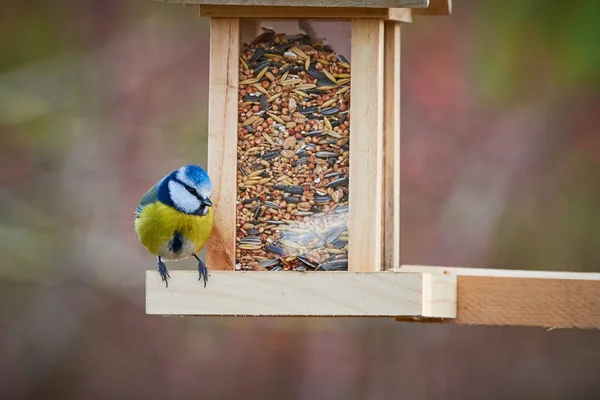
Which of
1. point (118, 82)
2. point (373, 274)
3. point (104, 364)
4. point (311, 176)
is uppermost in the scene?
point (118, 82)

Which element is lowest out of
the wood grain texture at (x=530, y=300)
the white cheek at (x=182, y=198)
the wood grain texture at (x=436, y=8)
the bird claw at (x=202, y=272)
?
the wood grain texture at (x=530, y=300)

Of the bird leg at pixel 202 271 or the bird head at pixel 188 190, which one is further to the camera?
the bird head at pixel 188 190

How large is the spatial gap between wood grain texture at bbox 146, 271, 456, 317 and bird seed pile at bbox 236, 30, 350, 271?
0.88ft

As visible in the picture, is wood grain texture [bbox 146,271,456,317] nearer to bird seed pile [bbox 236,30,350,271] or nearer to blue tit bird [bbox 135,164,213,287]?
blue tit bird [bbox 135,164,213,287]

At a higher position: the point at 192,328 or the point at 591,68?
the point at 591,68

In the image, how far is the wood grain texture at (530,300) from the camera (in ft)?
10.2

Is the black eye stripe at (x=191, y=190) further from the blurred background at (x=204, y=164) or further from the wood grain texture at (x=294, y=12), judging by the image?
the blurred background at (x=204, y=164)

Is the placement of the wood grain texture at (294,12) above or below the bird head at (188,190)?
above

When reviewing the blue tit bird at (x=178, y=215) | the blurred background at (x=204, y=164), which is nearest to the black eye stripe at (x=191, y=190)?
the blue tit bird at (x=178, y=215)

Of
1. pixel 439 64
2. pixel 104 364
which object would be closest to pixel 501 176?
pixel 439 64

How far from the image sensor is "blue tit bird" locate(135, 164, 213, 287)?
306 centimetres

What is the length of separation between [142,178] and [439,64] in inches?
69.8

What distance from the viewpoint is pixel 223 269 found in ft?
10.3

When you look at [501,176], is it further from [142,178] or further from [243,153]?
[243,153]
